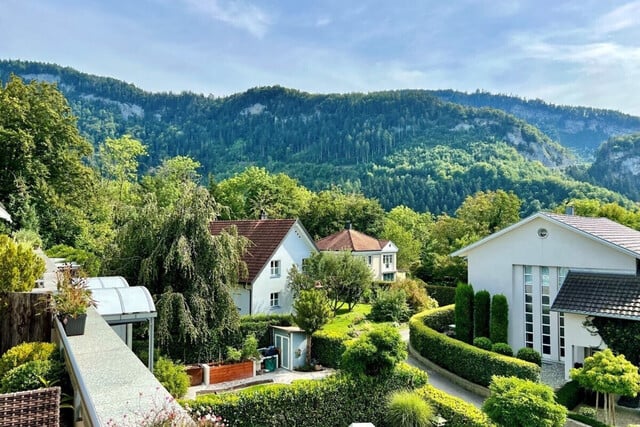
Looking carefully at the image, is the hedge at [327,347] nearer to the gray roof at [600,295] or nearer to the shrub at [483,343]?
the shrub at [483,343]

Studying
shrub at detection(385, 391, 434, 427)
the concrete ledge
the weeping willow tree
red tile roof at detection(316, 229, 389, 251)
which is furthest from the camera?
red tile roof at detection(316, 229, 389, 251)

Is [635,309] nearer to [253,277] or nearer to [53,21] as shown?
[253,277]

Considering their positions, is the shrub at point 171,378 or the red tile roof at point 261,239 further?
the red tile roof at point 261,239

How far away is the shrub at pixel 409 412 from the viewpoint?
1134 centimetres

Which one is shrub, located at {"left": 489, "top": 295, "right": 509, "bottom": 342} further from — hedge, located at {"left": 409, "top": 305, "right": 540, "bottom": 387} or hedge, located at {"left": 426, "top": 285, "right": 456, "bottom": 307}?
hedge, located at {"left": 426, "top": 285, "right": 456, "bottom": 307}

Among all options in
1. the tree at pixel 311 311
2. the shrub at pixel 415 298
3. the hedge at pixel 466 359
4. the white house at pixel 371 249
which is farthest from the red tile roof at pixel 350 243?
the tree at pixel 311 311

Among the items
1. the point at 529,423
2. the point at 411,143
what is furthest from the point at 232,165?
the point at 529,423

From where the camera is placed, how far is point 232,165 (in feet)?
415

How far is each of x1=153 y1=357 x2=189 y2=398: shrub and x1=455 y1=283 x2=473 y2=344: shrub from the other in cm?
1221

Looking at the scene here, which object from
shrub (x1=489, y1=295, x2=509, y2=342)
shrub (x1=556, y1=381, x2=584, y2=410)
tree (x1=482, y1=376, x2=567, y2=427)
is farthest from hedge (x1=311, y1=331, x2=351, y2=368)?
tree (x1=482, y1=376, x2=567, y2=427)

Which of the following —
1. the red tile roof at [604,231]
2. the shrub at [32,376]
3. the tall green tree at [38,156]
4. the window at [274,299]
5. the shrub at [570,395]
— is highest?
the tall green tree at [38,156]

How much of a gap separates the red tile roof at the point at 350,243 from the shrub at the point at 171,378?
89.0 ft

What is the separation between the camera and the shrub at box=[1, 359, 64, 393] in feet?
16.1

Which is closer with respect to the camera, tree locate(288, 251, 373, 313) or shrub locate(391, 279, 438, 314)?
tree locate(288, 251, 373, 313)
